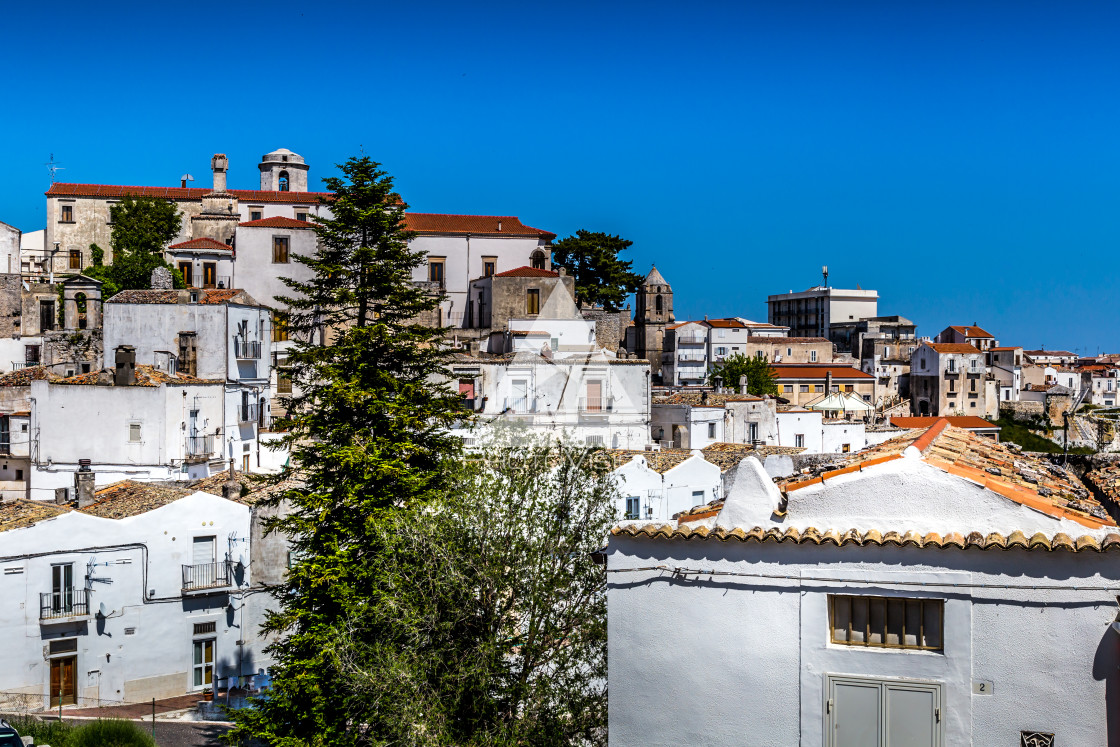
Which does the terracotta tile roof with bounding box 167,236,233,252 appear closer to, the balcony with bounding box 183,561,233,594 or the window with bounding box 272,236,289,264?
the window with bounding box 272,236,289,264

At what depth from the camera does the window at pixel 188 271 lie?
61.3 metres

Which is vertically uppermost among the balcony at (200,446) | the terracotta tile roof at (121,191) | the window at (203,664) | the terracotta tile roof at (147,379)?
the terracotta tile roof at (121,191)

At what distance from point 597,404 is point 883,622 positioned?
1499 inches

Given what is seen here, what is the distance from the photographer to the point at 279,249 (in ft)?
199

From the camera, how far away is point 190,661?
28609 mm

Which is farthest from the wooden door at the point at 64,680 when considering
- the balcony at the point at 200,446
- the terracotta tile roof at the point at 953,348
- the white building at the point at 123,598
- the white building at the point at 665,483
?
the terracotta tile roof at the point at 953,348

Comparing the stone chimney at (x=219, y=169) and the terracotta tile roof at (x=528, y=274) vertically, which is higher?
the stone chimney at (x=219, y=169)

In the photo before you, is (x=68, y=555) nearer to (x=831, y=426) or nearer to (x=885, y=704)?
(x=885, y=704)

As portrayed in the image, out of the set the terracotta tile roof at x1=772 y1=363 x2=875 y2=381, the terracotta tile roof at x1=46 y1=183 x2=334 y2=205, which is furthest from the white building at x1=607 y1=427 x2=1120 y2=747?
the terracotta tile roof at x1=772 y1=363 x2=875 y2=381

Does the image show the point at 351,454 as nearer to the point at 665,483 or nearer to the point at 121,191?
the point at 665,483

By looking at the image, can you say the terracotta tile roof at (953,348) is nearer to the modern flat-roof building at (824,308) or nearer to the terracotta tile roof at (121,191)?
the modern flat-roof building at (824,308)

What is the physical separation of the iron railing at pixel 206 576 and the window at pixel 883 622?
22946 mm

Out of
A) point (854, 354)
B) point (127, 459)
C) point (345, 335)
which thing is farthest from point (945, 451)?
point (854, 354)

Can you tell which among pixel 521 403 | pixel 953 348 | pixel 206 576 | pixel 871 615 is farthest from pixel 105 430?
pixel 953 348
